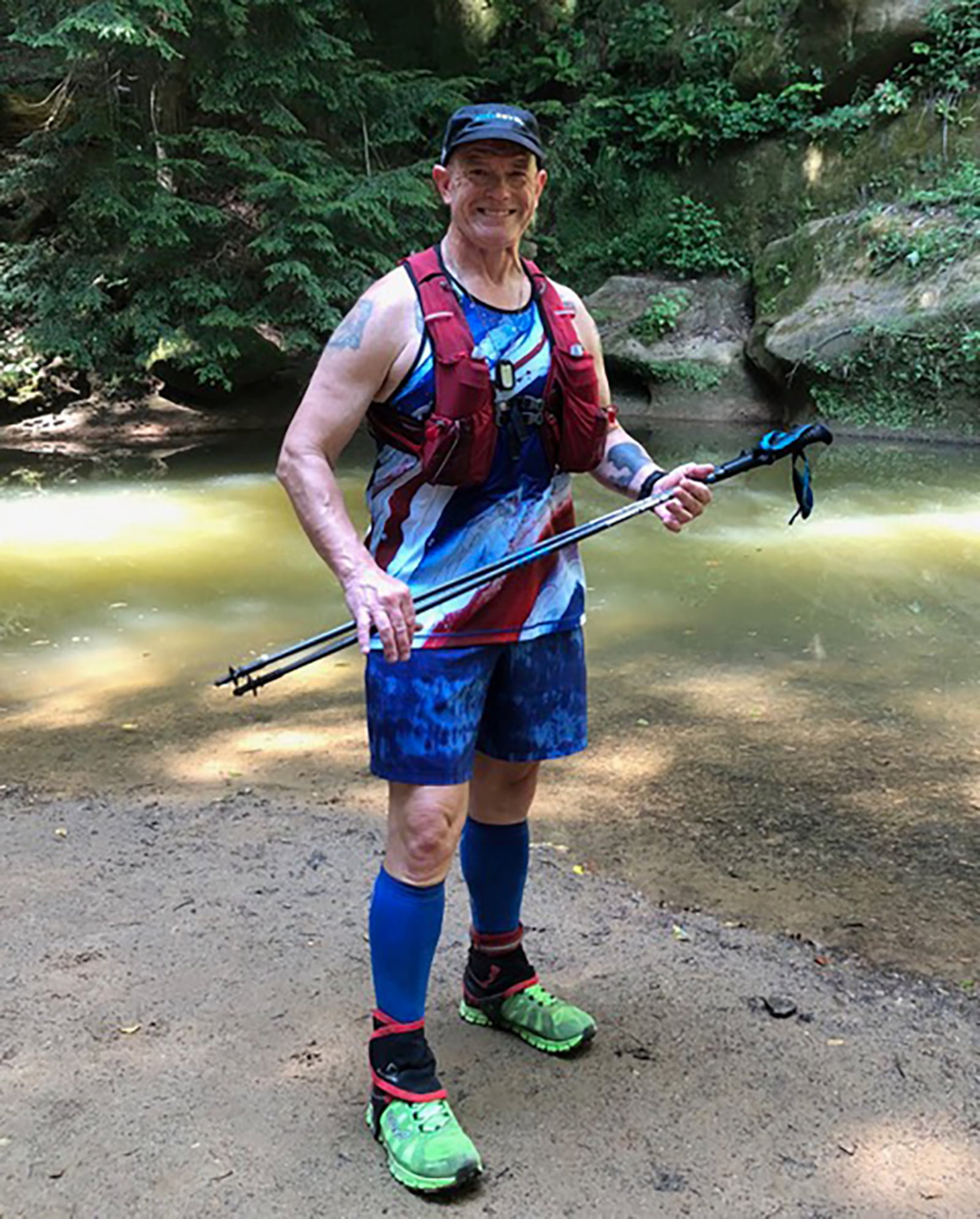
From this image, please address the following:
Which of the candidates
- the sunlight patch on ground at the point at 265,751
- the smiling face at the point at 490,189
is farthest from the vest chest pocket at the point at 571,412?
the sunlight patch on ground at the point at 265,751

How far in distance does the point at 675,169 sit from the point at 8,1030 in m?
16.8

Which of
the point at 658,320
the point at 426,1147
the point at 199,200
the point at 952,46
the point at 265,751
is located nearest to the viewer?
the point at 426,1147

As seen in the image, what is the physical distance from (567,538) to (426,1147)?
3.66ft

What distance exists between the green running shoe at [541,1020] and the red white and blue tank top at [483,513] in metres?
0.82

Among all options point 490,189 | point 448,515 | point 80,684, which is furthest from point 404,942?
point 80,684

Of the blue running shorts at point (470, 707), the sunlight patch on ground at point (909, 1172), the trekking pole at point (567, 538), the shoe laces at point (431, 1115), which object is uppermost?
the trekking pole at point (567, 538)

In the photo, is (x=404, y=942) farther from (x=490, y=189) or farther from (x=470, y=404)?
(x=490, y=189)

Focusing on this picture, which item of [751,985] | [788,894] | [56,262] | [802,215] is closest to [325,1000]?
[751,985]

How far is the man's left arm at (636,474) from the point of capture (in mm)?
2258

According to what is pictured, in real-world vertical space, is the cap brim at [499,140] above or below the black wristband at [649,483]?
above

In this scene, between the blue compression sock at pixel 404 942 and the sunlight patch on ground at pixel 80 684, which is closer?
the blue compression sock at pixel 404 942

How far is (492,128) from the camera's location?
204 cm

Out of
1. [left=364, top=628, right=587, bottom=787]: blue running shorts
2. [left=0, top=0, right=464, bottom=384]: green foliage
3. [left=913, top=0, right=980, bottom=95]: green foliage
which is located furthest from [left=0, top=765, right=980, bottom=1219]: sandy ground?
[left=913, top=0, right=980, bottom=95]: green foliage

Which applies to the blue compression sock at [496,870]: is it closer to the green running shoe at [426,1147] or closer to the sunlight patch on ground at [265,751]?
the green running shoe at [426,1147]
